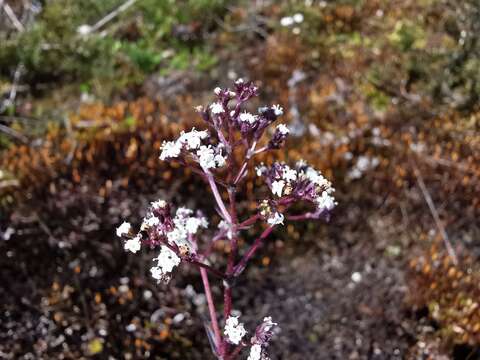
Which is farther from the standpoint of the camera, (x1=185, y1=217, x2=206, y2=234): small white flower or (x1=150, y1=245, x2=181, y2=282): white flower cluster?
(x1=185, y1=217, x2=206, y2=234): small white flower

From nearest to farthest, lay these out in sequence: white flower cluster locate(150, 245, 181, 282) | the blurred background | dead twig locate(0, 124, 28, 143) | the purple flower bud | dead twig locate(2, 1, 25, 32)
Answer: white flower cluster locate(150, 245, 181, 282), the purple flower bud, the blurred background, dead twig locate(0, 124, 28, 143), dead twig locate(2, 1, 25, 32)

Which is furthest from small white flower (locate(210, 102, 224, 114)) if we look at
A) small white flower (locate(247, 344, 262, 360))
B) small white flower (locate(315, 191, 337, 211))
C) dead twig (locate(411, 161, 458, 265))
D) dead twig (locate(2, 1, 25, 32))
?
dead twig (locate(2, 1, 25, 32))

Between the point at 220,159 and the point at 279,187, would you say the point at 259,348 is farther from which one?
the point at 220,159

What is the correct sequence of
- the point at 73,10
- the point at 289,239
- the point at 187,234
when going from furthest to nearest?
1. the point at 73,10
2. the point at 289,239
3. the point at 187,234

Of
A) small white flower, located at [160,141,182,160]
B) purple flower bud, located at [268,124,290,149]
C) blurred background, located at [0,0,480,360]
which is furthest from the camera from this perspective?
blurred background, located at [0,0,480,360]

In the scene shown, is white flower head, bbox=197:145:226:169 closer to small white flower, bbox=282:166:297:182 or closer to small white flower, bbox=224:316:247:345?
small white flower, bbox=282:166:297:182

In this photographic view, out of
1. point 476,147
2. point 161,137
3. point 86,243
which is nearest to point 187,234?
point 86,243

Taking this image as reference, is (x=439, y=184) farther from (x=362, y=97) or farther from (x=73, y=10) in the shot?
(x=73, y=10)
